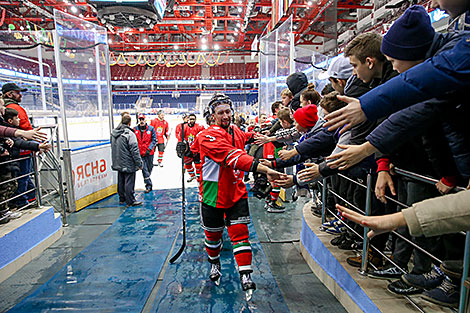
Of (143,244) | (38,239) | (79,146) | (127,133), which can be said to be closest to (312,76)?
(127,133)

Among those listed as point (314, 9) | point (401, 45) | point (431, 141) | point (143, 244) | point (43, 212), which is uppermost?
point (314, 9)

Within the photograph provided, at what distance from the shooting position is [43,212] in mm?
3906

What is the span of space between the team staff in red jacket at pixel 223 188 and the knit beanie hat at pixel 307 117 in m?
0.60

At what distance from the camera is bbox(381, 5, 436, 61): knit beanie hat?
47.6 inches

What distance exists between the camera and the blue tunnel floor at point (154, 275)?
2543 millimetres

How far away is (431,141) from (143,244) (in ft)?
11.4

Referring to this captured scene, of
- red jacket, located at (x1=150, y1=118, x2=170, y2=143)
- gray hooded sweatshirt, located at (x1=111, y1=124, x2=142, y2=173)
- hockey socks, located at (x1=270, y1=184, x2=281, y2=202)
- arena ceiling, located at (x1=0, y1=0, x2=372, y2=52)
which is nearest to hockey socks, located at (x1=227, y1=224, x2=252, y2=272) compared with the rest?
hockey socks, located at (x1=270, y1=184, x2=281, y2=202)

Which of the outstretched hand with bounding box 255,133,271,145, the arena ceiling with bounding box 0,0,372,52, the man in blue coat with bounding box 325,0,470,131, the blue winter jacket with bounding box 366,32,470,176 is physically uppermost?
the arena ceiling with bounding box 0,0,372,52

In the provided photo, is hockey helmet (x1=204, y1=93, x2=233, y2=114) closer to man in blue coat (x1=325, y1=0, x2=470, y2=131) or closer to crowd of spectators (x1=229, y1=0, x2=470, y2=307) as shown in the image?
crowd of spectators (x1=229, y1=0, x2=470, y2=307)

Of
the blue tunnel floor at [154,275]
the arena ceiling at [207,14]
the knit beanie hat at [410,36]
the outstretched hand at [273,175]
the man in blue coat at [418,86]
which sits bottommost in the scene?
the blue tunnel floor at [154,275]

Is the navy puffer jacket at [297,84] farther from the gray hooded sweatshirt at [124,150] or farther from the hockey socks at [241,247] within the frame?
the gray hooded sweatshirt at [124,150]

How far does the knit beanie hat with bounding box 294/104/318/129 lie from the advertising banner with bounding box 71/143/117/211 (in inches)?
174

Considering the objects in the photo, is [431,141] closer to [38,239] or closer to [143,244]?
[143,244]

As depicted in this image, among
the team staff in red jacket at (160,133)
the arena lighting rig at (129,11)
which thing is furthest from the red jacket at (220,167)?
the team staff in red jacket at (160,133)
